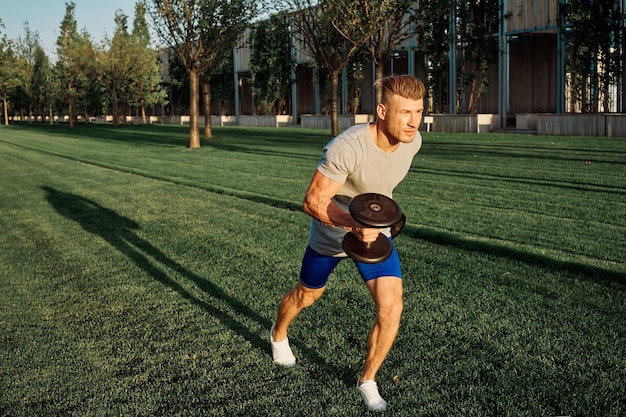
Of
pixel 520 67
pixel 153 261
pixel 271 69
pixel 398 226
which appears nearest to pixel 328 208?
pixel 398 226

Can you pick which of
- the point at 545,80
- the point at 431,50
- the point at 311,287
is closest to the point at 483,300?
the point at 311,287

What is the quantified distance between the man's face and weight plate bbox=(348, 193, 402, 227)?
367 millimetres

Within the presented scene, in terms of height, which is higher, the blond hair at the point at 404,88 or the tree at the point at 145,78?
the tree at the point at 145,78

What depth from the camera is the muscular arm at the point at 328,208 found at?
11.3 ft

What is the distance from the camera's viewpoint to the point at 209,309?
583 centimetres

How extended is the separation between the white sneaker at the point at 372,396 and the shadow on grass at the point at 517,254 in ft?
10.9

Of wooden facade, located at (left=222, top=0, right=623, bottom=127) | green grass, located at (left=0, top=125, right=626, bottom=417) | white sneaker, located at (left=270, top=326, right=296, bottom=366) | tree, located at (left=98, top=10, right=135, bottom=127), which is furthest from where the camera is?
tree, located at (left=98, top=10, right=135, bottom=127)

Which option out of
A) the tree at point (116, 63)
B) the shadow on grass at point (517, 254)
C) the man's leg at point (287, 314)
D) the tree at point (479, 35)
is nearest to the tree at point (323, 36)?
the tree at point (479, 35)

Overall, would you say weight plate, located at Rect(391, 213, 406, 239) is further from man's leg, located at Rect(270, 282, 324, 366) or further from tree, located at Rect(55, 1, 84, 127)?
tree, located at Rect(55, 1, 84, 127)

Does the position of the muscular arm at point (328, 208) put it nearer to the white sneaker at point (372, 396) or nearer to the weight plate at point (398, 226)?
the weight plate at point (398, 226)

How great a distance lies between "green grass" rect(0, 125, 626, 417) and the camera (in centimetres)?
405

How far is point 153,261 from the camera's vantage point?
25.4 ft

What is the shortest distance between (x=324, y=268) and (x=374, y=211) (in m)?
0.81

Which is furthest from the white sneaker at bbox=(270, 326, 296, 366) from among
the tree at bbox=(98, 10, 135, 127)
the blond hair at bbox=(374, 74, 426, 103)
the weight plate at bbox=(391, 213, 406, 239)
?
the tree at bbox=(98, 10, 135, 127)
